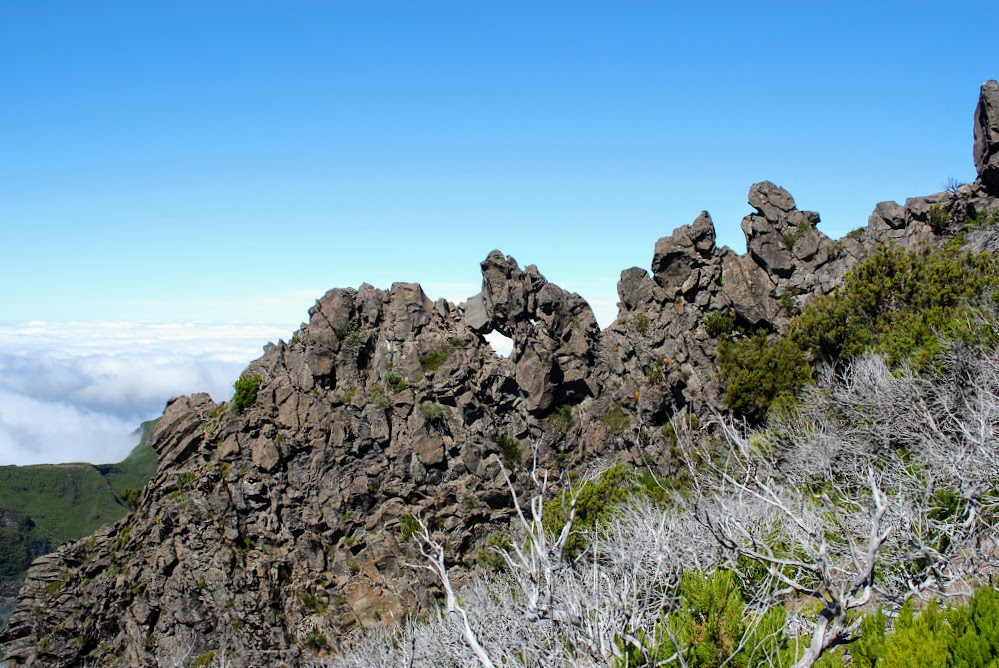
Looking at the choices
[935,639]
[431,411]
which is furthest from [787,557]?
[431,411]

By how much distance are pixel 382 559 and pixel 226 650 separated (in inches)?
353

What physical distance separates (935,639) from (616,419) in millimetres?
33921

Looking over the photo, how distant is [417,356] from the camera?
136ft

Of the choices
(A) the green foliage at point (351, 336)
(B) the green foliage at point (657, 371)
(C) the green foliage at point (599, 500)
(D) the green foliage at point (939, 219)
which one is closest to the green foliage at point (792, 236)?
(D) the green foliage at point (939, 219)

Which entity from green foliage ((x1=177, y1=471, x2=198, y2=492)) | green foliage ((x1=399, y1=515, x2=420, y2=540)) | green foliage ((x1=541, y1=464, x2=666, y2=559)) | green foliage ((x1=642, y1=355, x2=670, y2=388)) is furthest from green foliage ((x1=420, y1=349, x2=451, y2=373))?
green foliage ((x1=177, y1=471, x2=198, y2=492))

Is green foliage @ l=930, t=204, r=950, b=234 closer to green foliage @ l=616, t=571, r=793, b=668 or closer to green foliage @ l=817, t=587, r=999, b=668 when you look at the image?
green foliage @ l=817, t=587, r=999, b=668

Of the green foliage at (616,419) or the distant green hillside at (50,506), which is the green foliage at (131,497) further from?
the distant green hillside at (50,506)

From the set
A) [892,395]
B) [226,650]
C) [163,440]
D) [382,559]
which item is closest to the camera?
[892,395]

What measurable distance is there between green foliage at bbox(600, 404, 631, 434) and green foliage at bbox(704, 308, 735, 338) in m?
8.05

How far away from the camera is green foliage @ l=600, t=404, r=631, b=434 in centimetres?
4119

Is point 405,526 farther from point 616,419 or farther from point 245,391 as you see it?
point 616,419

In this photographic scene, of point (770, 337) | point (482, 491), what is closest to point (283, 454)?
point (482, 491)

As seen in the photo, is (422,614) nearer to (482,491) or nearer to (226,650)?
(482,491)

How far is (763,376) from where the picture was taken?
36094mm
